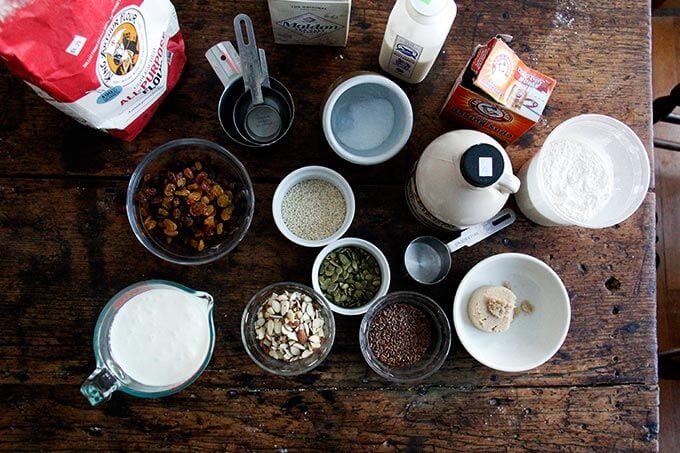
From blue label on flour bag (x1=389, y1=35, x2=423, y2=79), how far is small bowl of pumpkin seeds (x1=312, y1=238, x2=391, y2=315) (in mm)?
325

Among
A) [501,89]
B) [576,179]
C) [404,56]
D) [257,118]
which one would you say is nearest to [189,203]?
[257,118]

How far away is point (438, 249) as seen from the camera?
41.3 inches

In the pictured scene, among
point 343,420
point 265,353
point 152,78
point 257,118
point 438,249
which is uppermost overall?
point 152,78

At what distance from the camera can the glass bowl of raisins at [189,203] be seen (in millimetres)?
990

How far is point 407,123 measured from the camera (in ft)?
3.18

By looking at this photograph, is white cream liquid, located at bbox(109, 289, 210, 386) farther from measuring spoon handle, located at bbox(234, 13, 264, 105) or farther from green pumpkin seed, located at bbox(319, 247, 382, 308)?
measuring spoon handle, located at bbox(234, 13, 264, 105)

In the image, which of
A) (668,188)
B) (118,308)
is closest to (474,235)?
(118,308)

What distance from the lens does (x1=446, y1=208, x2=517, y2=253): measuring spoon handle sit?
3.44ft

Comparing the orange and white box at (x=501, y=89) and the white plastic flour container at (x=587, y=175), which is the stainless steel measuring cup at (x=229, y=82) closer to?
the orange and white box at (x=501, y=89)

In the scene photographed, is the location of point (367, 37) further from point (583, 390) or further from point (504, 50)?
point (583, 390)

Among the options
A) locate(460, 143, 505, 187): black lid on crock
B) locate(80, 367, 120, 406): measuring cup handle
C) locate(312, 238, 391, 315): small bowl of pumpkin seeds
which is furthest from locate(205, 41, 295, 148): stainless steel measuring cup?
locate(80, 367, 120, 406): measuring cup handle

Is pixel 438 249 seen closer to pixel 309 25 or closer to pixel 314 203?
pixel 314 203

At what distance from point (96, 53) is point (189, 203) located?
0.95 ft

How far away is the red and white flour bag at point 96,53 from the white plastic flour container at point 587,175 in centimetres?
68
